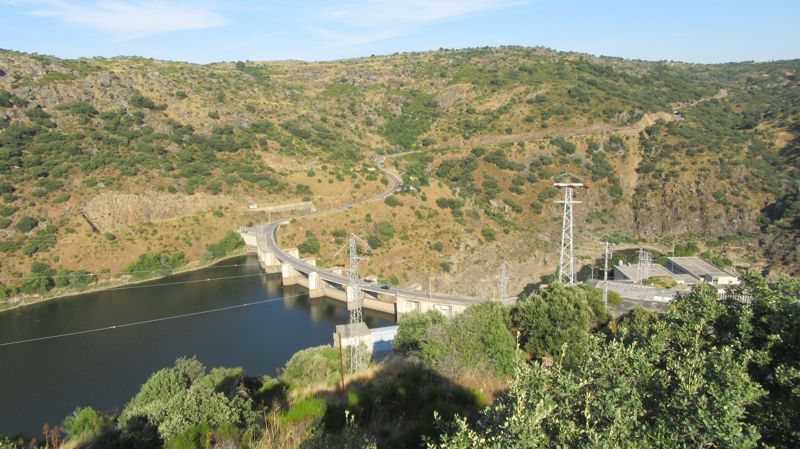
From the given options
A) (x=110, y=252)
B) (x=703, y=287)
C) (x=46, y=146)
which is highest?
(x=46, y=146)

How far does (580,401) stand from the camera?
16.5 ft

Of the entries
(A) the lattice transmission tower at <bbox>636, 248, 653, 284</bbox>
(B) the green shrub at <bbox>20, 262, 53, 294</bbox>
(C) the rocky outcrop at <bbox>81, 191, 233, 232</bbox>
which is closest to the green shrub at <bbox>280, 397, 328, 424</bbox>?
(A) the lattice transmission tower at <bbox>636, 248, 653, 284</bbox>

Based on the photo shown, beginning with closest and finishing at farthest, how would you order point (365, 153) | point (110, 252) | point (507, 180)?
point (110, 252) < point (507, 180) < point (365, 153)

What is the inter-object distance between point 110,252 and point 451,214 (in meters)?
36.8

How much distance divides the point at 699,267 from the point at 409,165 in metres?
43.9

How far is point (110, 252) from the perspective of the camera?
46281 millimetres

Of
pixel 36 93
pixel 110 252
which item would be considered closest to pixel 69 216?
pixel 110 252

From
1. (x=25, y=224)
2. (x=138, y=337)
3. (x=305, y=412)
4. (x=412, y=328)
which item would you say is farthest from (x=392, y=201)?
(x=305, y=412)

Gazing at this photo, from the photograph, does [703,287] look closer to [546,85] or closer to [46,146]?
[46,146]

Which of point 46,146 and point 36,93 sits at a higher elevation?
point 36,93

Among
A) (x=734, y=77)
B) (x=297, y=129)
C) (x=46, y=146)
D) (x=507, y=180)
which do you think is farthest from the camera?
(x=734, y=77)

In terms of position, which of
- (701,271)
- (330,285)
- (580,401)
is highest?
(580,401)

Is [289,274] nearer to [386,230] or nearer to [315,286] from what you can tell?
[315,286]

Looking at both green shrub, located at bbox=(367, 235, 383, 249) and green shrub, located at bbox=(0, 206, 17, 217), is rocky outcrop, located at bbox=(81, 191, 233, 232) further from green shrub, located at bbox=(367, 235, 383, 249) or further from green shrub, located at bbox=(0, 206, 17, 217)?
green shrub, located at bbox=(367, 235, 383, 249)
